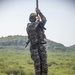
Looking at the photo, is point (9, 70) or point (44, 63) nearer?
point (44, 63)

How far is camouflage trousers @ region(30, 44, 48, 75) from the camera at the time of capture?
364 inches

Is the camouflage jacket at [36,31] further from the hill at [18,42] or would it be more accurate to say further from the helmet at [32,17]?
the hill at [18,42]

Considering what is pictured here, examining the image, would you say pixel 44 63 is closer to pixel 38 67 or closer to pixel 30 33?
pixel 38 67

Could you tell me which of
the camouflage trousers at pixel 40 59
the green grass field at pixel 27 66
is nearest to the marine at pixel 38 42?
the camouflage trousers at pixel 40 59

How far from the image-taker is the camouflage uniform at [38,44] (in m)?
9.23

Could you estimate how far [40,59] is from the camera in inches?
367

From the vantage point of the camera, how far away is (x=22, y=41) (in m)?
79.4

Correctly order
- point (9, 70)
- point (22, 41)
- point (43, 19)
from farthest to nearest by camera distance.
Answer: point (22, 41)
point (9, 70)
point (43, 19)

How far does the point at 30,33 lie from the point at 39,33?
272 mm

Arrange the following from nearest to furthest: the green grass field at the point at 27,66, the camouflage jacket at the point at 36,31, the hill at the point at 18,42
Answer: the camouflage jacket at the point at 36,31, the green grass field at the point at 27,66, the hill at the point at 18,42

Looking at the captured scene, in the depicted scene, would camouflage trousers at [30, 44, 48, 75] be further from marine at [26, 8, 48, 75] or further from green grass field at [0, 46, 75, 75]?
green grass field at [0, 46, 75, 75]

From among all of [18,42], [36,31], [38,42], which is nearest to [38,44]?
[38,42]

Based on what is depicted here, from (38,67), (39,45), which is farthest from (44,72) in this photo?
(39,45)

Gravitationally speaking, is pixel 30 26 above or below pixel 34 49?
above
